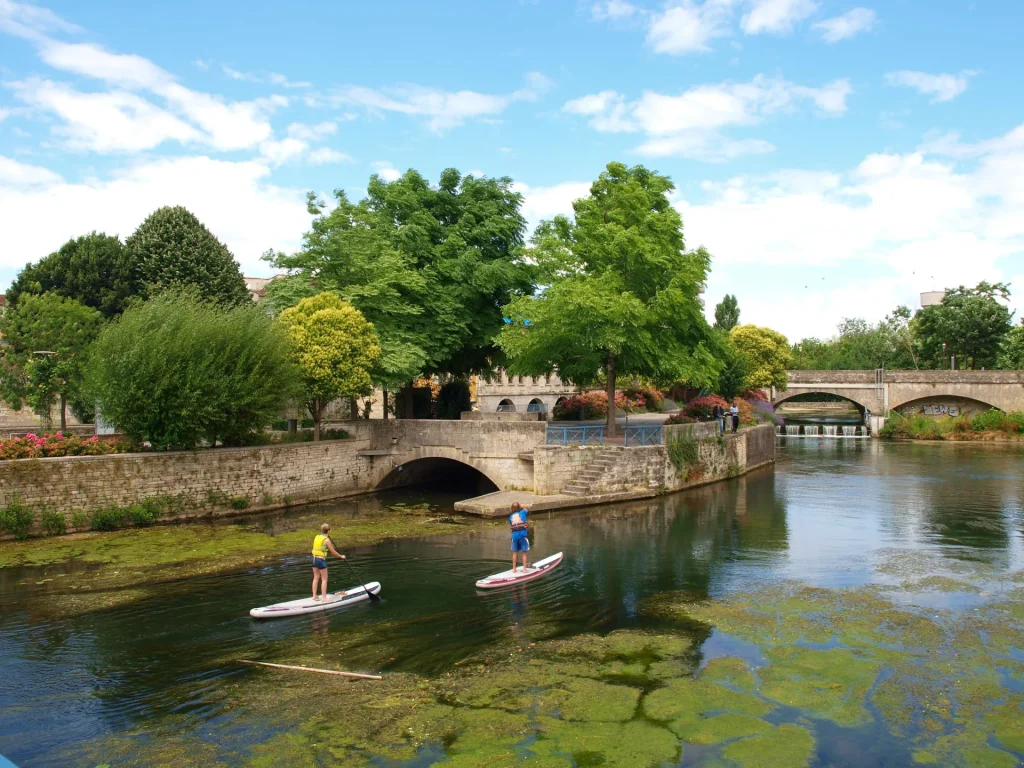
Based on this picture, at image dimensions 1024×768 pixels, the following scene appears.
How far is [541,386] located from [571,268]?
2538cm

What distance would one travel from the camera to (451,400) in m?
42.9

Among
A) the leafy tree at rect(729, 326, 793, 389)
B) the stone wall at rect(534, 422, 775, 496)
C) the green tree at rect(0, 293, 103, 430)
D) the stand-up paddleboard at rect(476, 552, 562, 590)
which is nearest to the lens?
the stand-up paddleboard at rect(476, 552, 562, 590)

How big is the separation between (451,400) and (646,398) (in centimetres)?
1435

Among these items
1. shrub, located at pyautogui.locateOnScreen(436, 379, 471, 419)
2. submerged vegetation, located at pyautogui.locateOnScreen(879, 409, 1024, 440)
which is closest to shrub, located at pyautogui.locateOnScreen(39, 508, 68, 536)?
shrub, located at pyautogui.locateOnScreen(436, 379, 471, 419)

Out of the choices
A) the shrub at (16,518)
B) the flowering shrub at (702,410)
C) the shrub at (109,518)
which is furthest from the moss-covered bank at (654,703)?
the flowering shrub at (702,410)

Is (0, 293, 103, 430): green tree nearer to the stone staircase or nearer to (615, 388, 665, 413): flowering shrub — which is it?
the stone staircase

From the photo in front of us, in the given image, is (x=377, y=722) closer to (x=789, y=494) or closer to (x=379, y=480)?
(x=379, y=480)

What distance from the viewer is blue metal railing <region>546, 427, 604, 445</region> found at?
29.6m

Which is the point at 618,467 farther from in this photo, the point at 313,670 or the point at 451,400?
the point at 313,670

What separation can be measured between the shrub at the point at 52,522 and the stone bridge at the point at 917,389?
5691 centimetres

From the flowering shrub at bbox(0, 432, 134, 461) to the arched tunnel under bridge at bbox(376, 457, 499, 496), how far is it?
11252 millimetres

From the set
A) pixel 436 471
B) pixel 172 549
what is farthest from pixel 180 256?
pixel 172 549

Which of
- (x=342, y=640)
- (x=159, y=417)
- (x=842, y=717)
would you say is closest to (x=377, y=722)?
(x=342, y=640)

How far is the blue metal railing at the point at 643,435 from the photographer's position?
101 ft
